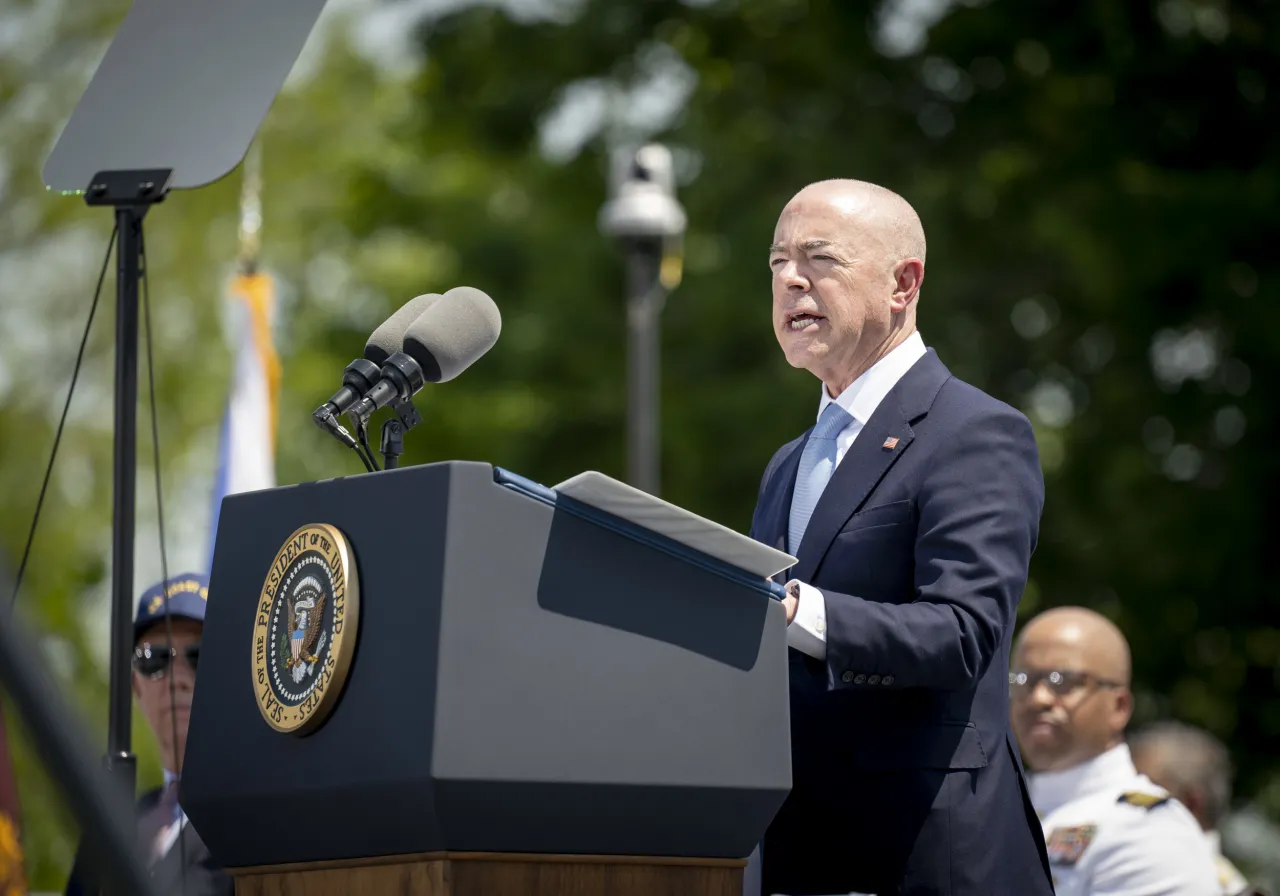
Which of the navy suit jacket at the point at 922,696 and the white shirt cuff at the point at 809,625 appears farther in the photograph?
the navy suit jacket at the point at 922,696

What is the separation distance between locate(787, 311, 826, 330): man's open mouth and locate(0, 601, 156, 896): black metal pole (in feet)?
6.23

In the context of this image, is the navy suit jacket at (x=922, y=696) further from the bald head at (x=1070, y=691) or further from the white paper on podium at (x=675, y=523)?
the bald head at (x=1070, y=691)

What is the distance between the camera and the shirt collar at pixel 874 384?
10.9 feet

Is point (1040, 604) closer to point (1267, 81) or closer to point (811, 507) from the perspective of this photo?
point (1267, 81)

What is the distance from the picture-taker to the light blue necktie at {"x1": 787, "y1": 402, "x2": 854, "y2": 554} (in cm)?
332

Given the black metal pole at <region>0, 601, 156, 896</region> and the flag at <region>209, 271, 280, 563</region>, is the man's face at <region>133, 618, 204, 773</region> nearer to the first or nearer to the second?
the flag at <region>209, 271, 280, 563</region>

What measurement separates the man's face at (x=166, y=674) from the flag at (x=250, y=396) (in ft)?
9.24

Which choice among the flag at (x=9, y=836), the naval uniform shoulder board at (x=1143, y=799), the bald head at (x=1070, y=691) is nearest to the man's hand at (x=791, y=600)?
the flag at (x=9, y=836)

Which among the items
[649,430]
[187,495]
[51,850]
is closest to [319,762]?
[649,430]

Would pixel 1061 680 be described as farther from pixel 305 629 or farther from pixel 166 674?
pixel 305 629

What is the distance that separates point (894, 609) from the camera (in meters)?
2.89

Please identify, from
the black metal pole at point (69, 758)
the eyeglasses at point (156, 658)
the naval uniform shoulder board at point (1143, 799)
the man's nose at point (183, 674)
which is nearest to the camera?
the black metal pole at point (69, 758)

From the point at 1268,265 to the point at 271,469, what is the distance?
Answer: 6.96 m

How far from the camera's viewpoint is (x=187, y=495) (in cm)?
1753
